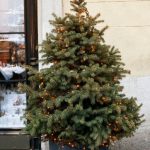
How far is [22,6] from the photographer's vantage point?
23.7ft

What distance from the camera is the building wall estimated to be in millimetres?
6934

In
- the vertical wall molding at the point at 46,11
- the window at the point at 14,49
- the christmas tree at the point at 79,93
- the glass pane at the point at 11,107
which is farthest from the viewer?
the glass pane at the point at 11,107

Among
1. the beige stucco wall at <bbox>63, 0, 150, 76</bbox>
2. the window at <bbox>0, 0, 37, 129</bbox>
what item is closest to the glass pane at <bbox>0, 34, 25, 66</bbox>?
the window at <bbox>0, 0, 37, 129</bbox>

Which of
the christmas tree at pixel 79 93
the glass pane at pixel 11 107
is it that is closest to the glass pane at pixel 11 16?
the glass pane at pixel 11 107

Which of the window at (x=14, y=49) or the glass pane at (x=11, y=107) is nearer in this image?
the window at (x=14, y=49)

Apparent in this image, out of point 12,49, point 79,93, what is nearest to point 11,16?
point 12,49

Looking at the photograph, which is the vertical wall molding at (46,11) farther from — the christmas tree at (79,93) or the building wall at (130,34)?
the christmas tree at (79,93)

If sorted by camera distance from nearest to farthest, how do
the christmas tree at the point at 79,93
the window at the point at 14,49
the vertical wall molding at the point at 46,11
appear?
the christmas tree at the point at 79,93 → the vertical wall molding at the point at 46,11 → the window at the point at 14,49

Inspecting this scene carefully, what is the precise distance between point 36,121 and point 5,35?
2.01 m

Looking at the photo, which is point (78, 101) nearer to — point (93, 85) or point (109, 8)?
point (93, 85)

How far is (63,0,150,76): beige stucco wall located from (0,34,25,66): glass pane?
0.81 meters

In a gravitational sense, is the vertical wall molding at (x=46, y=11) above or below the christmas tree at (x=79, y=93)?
above

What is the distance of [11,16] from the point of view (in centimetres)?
727

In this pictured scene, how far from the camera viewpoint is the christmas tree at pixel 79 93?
5.49 m
